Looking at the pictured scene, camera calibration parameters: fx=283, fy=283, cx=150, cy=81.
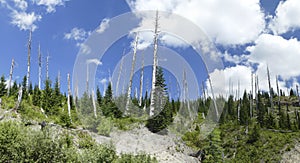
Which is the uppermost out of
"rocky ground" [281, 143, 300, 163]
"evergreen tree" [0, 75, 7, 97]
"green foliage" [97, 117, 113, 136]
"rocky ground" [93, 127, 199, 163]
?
"evergreen tree" [0, 75, 7, 97]

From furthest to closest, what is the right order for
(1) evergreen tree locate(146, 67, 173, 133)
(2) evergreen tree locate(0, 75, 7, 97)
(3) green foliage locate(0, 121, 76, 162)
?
(2) evergreen tree locate(0, 75, 7, 97) → (1) evergreen tree locate(146, 67, 173, 133) → (3) green foliage locate(0, 121, 76, 162)

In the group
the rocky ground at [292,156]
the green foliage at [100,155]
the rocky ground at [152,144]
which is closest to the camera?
the green foliage at [100,155]

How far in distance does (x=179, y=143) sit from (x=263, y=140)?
40.3ft

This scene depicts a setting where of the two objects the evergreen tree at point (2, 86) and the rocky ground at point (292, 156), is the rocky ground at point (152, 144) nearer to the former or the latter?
the rocky ground at point (292, 156)

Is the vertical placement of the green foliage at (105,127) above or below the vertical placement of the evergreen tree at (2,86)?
below

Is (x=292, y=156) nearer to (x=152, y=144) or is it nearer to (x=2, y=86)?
(x=152, y=144)

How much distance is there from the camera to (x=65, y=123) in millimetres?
27281

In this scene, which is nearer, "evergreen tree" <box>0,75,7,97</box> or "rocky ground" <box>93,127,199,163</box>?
"rocky ground" <box>93,127,199,163</box>

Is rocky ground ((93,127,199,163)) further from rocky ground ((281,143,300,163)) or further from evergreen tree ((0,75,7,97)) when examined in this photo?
evergreen tree ((0,75,7,97))

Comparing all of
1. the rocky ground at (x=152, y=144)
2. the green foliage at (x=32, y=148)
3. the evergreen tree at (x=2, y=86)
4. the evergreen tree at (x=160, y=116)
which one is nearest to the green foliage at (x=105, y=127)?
the rocky ground at (x=152, y=144)

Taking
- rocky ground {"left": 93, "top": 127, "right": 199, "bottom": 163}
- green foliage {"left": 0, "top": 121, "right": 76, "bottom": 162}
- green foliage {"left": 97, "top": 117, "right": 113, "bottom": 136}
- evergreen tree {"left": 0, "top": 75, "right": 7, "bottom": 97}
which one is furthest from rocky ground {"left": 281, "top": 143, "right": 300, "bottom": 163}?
evergreen tree {"left": 0, "top": 75, "right": 7, "bottom": 97}

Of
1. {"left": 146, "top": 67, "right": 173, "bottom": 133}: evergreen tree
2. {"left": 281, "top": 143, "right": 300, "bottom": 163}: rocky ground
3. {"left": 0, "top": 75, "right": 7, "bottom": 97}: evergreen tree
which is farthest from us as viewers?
{"left": 0, "top": 75, "right": 7, "bottom": 97}: evergreen tree

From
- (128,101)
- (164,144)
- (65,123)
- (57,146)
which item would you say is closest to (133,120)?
(128,101)

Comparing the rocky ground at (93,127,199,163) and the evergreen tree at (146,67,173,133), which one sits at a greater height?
the evergreen tree at (146,67,173,133)
